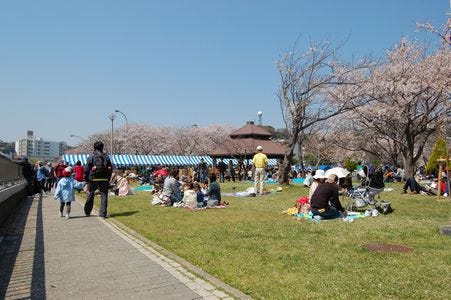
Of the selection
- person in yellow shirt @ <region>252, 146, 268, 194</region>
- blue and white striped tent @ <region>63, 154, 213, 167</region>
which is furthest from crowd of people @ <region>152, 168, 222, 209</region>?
blue and white striped tent @ <region>63, 154, 213, 167</region>

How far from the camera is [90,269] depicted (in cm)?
578

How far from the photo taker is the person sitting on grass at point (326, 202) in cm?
991

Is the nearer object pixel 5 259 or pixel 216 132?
pixel 5 259

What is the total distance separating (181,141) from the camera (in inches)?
3120

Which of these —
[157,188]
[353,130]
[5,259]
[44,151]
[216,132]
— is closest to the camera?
[5,259]

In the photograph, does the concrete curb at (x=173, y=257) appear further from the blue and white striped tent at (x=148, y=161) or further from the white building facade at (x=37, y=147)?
the white building facade at (x=37, y=147)

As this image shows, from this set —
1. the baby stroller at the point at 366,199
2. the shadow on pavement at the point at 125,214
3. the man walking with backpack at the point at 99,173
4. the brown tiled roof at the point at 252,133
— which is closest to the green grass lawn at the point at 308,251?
the shadow on pavement at the point at 125,214

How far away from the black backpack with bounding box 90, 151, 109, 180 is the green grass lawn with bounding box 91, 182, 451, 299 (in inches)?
48.1

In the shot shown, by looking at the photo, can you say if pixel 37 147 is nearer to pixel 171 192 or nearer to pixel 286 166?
pixel 286 166

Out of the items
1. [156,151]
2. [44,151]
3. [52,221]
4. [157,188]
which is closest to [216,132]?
[156,151]

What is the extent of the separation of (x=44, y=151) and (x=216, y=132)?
143871mm

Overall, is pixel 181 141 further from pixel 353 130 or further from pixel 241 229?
pixel 241 229

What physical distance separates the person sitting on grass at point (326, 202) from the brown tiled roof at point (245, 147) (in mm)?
30379

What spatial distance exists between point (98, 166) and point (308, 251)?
6.52 meters
